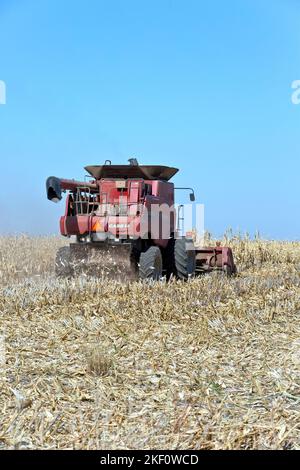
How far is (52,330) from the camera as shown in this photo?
6.44 meters

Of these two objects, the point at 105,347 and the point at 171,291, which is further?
the point at 171,291

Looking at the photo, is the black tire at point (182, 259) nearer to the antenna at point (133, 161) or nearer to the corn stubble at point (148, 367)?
the antenna at point (133, 161)

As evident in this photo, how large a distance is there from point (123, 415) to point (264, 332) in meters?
2.94

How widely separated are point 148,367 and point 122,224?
20.4ft

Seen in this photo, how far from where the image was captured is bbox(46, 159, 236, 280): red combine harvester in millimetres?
11125

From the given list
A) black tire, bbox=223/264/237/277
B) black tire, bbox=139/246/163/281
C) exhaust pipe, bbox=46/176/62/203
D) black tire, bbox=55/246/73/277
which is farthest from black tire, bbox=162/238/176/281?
exhaust pipe, bbox=46/176/62/203

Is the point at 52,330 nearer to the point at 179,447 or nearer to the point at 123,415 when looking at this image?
the point at 123,415

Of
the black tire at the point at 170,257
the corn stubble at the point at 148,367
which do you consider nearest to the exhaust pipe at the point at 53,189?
the corn stubble at the point at 148,367

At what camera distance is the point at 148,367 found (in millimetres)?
5191

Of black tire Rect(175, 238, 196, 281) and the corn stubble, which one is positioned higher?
black tire Rect(175, 238, 196, 281)

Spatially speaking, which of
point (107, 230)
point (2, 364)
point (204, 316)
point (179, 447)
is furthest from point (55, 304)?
point (179, 447)

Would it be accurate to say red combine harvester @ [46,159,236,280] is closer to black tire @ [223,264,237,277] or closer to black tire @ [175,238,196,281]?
black tire @ [175,238,196,281]

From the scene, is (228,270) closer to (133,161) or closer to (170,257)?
(170,257)

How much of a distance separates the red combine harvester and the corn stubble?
191 centimetres
